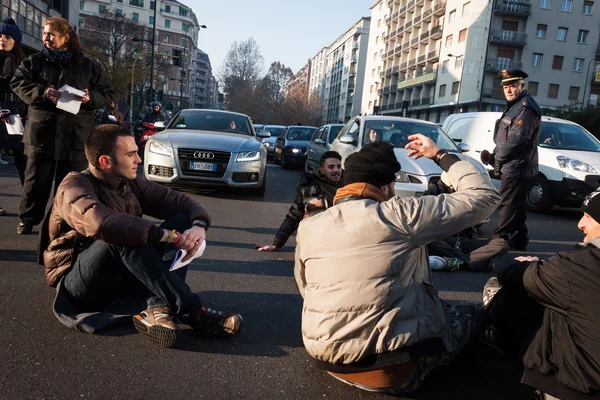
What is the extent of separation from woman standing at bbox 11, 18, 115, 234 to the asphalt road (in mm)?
924

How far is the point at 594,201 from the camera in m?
2.26

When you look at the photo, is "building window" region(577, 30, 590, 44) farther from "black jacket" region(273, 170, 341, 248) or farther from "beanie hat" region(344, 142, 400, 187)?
"beanie hat" region(344, 142, 400, 187)

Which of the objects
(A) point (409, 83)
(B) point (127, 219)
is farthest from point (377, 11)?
(B) point (127, 219)

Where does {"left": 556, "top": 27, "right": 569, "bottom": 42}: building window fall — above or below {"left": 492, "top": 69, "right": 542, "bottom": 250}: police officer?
above

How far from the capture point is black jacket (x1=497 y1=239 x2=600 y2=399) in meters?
2.08

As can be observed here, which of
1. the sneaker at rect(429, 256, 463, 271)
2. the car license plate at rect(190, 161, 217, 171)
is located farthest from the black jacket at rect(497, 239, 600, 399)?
the car license plate at rect(190, 161, 217, 171)

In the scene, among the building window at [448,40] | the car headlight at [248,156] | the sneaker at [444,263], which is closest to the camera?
the sneaker at [444,263]

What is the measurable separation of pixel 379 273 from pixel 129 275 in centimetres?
167

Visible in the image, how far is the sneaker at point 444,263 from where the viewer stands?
514 centimetres

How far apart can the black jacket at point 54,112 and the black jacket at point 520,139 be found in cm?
465

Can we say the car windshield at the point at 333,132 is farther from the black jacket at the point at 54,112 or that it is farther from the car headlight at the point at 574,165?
the black jacket at the point at 54,112

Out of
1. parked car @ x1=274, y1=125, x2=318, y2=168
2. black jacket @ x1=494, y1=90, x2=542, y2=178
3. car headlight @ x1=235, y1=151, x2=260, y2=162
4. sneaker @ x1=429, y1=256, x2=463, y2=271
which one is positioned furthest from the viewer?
parked car @ x1=274, y1=125, x2=318, y2=168

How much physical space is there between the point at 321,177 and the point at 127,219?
2736mm

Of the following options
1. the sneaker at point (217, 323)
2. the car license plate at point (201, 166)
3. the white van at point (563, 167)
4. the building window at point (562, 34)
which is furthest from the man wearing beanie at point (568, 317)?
the building window at point (562, 34)
